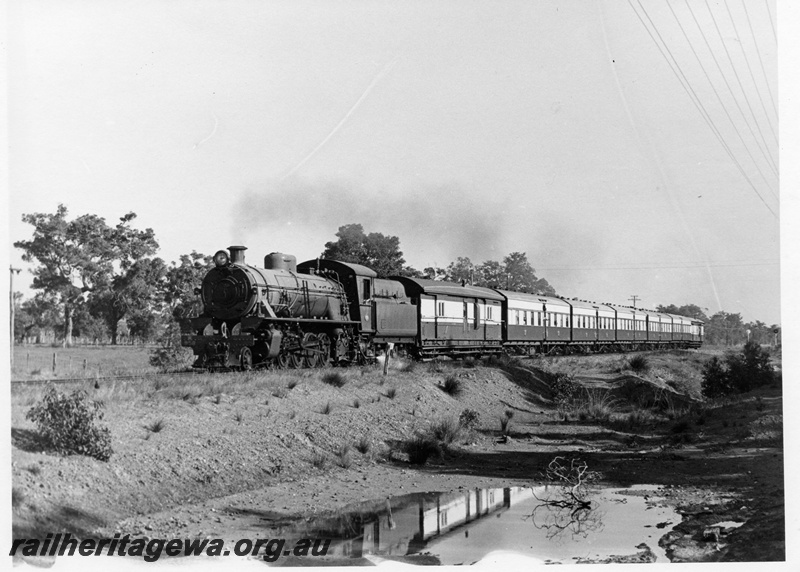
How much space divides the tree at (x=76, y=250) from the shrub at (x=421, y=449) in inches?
914

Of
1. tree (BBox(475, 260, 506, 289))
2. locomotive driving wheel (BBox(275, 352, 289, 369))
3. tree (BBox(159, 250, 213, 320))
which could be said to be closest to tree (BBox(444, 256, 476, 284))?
tree (BBox(475, 260, 506, 289))

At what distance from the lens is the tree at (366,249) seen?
163 ft

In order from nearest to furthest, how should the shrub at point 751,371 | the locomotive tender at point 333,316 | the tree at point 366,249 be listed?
the locomotive tender at point 333,316
the shrub at point 751,371
the tree at point 366,249

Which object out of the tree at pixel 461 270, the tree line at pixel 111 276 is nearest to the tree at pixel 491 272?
the tree at pixel 461 270

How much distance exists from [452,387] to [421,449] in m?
7.85

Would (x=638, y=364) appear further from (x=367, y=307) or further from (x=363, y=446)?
(x=363, y=446)

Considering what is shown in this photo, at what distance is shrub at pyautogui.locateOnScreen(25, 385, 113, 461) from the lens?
1102 centimetres

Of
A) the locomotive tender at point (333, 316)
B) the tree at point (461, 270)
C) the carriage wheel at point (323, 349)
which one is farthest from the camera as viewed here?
the tree at point (461, 270)

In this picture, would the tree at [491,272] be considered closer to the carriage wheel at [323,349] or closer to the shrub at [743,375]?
the shrub at [743,375]

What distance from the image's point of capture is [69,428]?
1109 centimetres

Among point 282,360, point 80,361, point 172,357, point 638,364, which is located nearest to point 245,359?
point 282,360

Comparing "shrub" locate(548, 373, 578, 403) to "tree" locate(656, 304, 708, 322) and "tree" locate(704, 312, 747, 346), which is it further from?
"tree" locate(656, 304, 708, 322)

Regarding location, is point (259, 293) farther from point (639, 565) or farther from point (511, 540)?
point (639, 565)

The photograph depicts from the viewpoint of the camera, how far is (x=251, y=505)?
39.8ft
